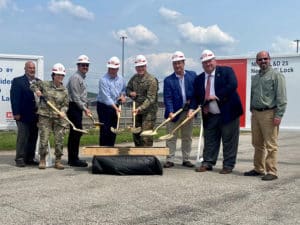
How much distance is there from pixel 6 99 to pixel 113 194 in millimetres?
4993

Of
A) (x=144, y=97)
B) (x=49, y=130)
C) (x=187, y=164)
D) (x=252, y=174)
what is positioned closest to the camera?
(x=252, y=174)

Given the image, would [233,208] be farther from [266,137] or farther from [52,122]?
[52,122]

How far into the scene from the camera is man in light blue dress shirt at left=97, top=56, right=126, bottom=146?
9383 millimetres

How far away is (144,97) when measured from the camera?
30.7 ft

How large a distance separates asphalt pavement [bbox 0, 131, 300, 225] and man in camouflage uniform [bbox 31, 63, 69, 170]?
0.47 meters

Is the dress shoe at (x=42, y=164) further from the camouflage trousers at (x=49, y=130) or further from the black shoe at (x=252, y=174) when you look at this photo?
the black shoe at (x=252, y=174)

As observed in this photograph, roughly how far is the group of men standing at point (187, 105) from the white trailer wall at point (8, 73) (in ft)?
3.78

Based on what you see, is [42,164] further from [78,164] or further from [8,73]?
[8,73]

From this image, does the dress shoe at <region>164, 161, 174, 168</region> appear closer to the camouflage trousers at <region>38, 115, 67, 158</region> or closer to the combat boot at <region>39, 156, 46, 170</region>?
the camouflage trousers at <region>38, 115, 67, 158</region>

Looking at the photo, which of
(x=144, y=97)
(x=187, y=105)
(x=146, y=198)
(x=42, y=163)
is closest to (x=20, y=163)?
(x=42, y=163)

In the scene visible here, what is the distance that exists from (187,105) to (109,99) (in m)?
1.47

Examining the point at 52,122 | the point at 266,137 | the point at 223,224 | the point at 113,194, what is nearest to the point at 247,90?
the point at 266,137

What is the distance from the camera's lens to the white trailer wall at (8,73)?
1071 cm

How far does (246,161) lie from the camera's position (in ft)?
35.7
